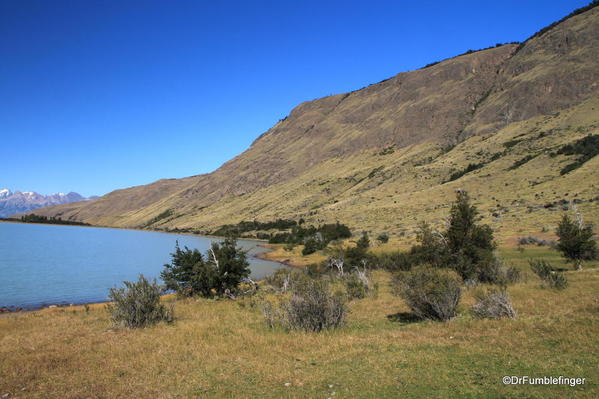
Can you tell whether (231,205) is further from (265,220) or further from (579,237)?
(579,237)

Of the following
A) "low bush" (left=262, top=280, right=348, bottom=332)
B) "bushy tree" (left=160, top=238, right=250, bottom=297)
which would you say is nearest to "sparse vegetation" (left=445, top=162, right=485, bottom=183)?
"bushy tree" (left=160, top=238, right=250, bottom=297)

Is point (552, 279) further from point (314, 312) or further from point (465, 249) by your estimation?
point (314, 312)

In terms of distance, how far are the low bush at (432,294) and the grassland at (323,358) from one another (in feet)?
1.72

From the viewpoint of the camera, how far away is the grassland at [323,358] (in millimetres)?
7305

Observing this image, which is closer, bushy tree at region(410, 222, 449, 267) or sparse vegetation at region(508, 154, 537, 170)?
bushy tree at region(410, 222, 449, 267)

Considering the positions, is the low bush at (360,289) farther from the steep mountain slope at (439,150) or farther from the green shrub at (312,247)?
the green shrub at (312,247)

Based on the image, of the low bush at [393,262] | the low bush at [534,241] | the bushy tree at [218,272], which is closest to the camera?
the bushy tree at [218,272]

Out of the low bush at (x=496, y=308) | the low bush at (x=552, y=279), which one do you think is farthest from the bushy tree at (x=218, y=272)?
the low bush at (x=552, y=279)

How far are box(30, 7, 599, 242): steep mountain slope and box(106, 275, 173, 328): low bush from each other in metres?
40.8

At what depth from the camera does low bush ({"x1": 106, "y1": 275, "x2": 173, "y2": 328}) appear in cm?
1449

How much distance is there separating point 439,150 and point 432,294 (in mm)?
112879

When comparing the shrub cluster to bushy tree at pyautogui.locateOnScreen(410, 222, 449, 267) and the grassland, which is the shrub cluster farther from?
the grassland

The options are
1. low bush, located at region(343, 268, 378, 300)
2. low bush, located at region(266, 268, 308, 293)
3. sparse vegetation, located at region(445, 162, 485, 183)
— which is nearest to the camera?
low bush, located at region(343, 268, 378, 300)

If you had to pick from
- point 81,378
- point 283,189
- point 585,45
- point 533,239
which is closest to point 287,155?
point 283,189
